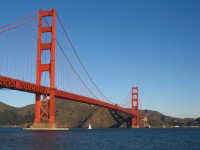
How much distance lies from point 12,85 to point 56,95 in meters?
11.9

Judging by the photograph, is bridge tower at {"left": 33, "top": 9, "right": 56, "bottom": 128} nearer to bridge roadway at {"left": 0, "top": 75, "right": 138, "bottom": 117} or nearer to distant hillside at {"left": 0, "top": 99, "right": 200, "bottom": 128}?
bridge roadway at {"left": 0, "top": 75, "right": 138, "bottom": 117}

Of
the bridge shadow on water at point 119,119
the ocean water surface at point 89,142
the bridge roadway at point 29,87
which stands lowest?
the ocean water surface at point 89,142

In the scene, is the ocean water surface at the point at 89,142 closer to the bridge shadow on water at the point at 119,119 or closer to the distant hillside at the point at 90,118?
the bridge shadow on water at the point at 119,119

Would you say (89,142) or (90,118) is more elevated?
(90,118)

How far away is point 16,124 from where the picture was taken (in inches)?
7707

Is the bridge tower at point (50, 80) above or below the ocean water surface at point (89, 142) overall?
above

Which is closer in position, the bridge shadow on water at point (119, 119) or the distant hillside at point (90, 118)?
the bridge shadow on water at point (119, 119)

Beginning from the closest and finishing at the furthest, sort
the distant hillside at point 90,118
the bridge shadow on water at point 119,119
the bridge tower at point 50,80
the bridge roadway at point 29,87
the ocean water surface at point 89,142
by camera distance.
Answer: the ocean water surface at point 89,142 → the bridge roadway at point 29,87 → the bridge tower at point 50,80 → the bridge shadow on water at point 119,119 → the distant hillside at point 90,118

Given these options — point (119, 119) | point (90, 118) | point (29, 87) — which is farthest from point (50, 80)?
point (90, 118)

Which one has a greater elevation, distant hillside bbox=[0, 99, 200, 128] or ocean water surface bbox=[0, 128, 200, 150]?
distant hillside bbox=[0, 99, 200, 128]

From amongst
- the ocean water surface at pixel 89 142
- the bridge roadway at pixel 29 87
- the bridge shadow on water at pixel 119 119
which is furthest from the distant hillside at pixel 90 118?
the ocean water surface at pixel 89 142

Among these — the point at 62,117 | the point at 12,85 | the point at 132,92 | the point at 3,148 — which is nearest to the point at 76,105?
the point at 62,117

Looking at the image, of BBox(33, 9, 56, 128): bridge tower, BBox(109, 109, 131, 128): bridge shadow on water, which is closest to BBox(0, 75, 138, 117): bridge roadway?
BBox(33, 9, 56, 128): bridge tower

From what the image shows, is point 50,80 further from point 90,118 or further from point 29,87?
point 90,118
